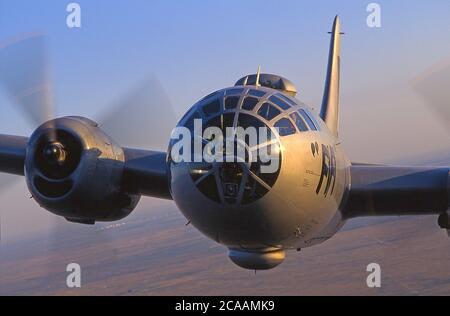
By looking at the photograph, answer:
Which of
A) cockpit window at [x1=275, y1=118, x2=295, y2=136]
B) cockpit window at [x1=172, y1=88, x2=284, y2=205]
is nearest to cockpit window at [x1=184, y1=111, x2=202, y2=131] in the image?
cockpit window at [x1=172, y1=88, x2=284, y2=205]

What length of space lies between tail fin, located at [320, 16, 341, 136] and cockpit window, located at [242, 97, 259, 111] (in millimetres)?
8881

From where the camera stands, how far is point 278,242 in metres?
12.3

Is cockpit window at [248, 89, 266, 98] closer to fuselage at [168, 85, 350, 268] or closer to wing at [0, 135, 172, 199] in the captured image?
fuselage at [168, 85, 350, 268]

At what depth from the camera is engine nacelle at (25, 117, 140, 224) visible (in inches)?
607

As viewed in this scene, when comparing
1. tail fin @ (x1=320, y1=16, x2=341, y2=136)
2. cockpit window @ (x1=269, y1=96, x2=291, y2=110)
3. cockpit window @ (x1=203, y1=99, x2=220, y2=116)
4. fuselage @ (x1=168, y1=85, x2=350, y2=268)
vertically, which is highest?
tail fin @ (x1=320, y1=16, x2=341, y2=136)

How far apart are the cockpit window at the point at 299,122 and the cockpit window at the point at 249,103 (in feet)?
2.93

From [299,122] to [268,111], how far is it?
0.89m

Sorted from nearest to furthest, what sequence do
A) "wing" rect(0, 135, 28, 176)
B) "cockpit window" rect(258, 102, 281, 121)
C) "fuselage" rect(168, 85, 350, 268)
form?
"fuselage" rect(168, 85, 350, 268) < "cockpit window" rect(258, 102, 281, 121) < "wing" rect(0, 135, 28, 176)

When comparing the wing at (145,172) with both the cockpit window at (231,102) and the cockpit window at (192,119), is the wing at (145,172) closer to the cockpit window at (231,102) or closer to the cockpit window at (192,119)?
the cockpit window at (192,119)

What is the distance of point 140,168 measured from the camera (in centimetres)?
1658

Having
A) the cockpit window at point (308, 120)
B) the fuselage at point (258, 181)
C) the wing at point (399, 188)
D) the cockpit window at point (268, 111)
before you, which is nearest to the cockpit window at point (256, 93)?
the fuselage at point (258, 181)

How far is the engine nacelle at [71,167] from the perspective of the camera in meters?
15.4
